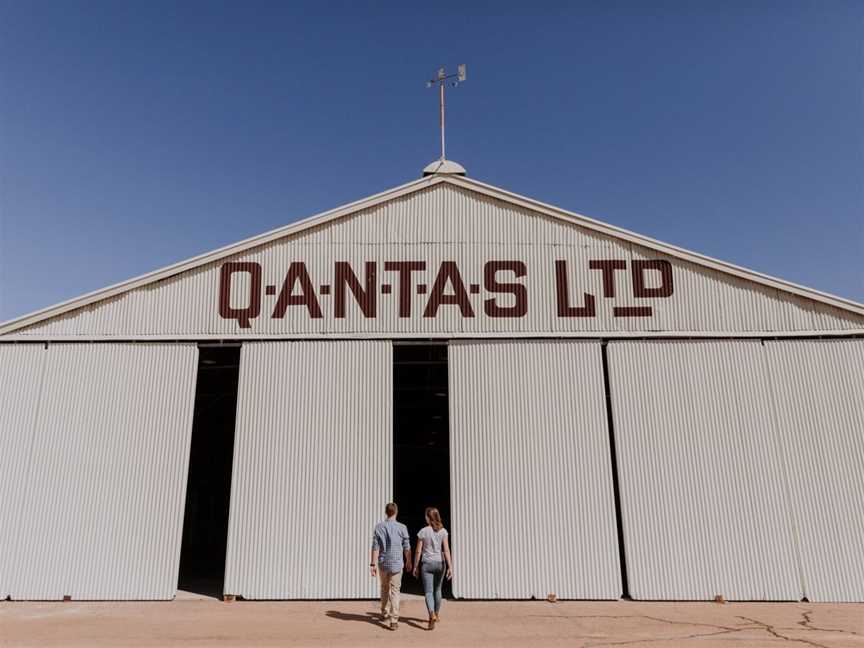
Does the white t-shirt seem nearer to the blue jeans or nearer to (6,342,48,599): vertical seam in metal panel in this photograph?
the blue jeans

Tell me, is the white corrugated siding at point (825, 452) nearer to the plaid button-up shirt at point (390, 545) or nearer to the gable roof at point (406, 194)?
the gable roof at point (406, 194)

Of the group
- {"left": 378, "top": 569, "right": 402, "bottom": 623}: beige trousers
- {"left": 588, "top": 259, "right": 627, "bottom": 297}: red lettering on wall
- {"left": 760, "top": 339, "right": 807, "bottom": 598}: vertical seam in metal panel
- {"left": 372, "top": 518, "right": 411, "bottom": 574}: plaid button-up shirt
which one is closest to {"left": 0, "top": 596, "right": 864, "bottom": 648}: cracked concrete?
{"left": 378, "top": 569, "right": 402, "bottom": 623}: beige trousers

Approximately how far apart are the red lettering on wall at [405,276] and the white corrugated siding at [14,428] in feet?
28.2

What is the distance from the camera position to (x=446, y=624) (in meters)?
10.7

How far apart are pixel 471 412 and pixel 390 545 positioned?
4.12 meters

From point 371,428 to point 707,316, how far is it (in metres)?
8.42

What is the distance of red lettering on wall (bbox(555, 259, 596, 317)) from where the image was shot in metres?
14.1

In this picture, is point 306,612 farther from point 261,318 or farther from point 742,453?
point 742,453

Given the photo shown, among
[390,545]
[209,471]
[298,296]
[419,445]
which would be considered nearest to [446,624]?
[390,545]

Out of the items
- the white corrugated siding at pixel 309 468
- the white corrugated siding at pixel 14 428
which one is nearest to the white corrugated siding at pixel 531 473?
the white corrugated siding at pixel 309 468

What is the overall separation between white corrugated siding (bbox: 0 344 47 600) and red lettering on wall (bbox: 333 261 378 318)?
7.15 metres

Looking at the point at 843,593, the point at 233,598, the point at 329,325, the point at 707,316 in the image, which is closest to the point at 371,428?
the point at 329,325

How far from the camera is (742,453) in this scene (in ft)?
43.3

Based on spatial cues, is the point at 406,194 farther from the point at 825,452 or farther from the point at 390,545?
the point at 825,452
